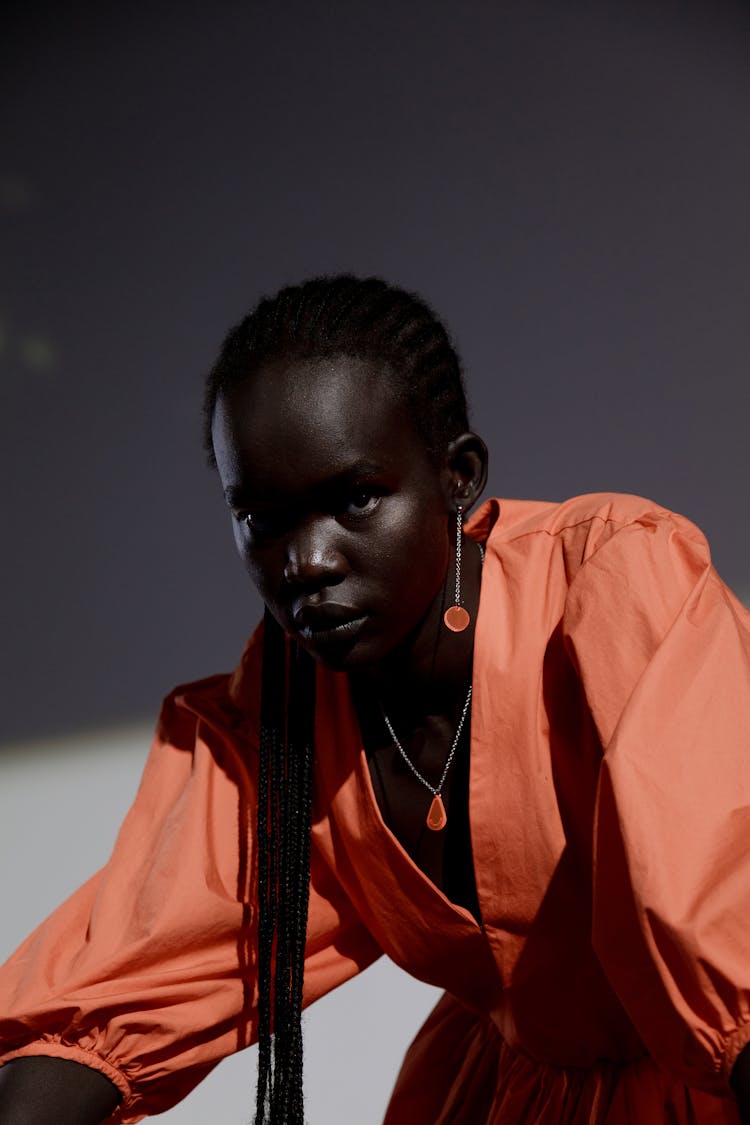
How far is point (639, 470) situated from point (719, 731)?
76 centimetres

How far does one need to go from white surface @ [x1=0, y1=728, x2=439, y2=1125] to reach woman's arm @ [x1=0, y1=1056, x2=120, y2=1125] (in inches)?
27.4

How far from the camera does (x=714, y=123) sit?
4.42 ft

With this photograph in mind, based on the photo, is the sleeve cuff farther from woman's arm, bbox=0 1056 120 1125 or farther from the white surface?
the white surface

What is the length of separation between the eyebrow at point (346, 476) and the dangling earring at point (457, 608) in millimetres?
92

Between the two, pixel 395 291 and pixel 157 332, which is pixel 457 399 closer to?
pixel 395 291

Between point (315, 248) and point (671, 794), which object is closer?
point (671, 794)

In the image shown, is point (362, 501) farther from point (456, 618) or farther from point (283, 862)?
point (283, 862)

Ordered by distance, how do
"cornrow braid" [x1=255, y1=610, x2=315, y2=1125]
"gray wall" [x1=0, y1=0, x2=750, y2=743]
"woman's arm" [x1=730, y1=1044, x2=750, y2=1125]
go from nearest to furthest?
"woman's arm" [x1=730, y1=1044, x2=750, y2=1125] < "cornrow braid" [x1=255, y1=610, x2=315, y2=1125] < "gray wall" [x1=0, y1=0, x2=750, y2=743]

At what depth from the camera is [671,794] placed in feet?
1.94

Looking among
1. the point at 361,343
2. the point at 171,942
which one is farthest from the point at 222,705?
the point at 361,343

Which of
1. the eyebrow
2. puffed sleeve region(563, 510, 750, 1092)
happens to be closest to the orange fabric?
puffed sleeve region(563, 510, 750, 1092)

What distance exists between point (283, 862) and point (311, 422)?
281mm

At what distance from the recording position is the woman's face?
2.37ft

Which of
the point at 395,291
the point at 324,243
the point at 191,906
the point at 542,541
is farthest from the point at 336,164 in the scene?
the point at 191,906
